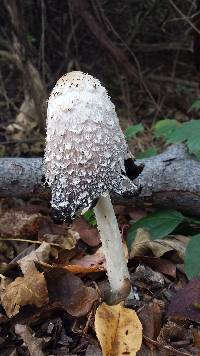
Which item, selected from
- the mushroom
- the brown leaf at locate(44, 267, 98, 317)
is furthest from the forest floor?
the mushroom

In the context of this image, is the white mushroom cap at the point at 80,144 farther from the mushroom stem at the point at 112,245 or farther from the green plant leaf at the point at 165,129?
the green plant leaf at the point at 165,129

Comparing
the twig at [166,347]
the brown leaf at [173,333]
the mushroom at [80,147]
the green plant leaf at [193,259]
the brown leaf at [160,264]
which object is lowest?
the twig at [166,347]

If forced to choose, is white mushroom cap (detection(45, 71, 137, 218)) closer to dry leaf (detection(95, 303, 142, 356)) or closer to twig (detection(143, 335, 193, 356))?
dry leaf (detection(95, 303, 142, 356))

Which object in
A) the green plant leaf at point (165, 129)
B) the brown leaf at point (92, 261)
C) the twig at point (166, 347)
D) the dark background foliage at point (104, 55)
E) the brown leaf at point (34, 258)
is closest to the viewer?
the twig at point (166, 347)

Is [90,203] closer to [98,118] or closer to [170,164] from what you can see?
[98,118]

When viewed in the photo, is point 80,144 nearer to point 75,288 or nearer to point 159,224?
point 75,288

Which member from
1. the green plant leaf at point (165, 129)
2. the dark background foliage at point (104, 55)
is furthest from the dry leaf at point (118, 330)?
the dark background foliage at point (104, 55)

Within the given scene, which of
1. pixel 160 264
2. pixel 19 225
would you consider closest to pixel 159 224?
pixel 160 264

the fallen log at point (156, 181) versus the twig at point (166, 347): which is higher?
the fallen log at point (156, 181)

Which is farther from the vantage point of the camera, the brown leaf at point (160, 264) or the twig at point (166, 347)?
the brown leaf at point (160, 264)
